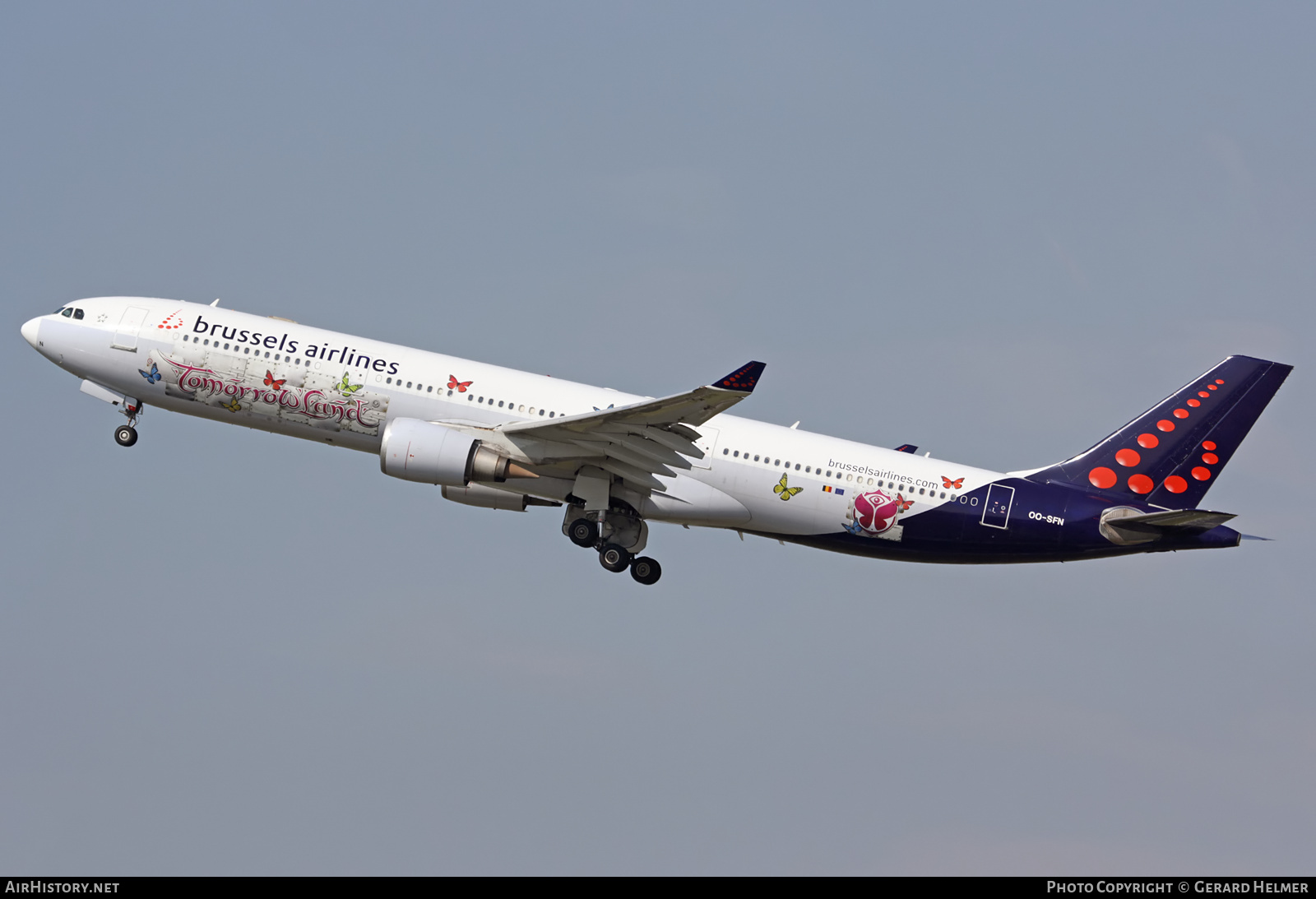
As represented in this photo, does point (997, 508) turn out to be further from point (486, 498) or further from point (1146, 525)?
point (486, 498)

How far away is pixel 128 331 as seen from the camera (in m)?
37.4

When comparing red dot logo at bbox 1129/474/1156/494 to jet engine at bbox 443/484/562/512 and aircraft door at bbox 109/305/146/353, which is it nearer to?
jet engine at bbox 443/484/562/512

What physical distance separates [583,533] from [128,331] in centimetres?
1250

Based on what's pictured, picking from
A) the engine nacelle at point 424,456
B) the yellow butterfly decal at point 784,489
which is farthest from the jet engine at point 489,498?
the yellow butterfly decal at point 784,489

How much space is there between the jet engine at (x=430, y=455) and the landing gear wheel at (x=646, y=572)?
5.53 meters

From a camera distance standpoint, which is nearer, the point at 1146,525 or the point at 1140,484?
the point at 1146,525

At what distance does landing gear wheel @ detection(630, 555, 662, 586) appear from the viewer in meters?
38.6

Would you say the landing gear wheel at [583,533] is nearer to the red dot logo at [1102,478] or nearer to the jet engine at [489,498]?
the jet engine at [489,498]

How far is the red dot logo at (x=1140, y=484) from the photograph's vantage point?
3812 cm

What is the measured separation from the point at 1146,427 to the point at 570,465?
15.1m

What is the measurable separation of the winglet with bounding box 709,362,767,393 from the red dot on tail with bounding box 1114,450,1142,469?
12097 millimetres

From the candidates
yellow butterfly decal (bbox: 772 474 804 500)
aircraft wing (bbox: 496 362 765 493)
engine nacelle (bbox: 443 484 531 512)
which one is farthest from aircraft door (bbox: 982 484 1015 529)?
engine nacelle (bbox: 443 484 531 512)

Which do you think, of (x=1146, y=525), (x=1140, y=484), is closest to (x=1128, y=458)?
(x=1140, y=484)

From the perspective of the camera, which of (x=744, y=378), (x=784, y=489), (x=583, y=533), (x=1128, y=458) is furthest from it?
(x=1128, y=458)
